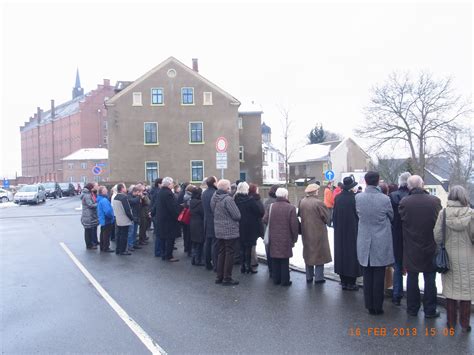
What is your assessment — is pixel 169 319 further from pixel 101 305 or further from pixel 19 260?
pixel 19 260

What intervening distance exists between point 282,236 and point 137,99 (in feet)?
119

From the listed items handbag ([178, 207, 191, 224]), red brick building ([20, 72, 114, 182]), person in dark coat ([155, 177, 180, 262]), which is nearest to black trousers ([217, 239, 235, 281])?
person in dark coat ([155, 177, 180, 262])

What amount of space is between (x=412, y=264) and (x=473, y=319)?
43.0 inches

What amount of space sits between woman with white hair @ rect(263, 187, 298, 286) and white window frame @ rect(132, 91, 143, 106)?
35.7 metres

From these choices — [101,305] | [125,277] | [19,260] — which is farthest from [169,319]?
[19,260]

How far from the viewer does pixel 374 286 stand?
6633mm

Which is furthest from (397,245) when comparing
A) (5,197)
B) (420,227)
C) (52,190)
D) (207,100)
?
(52,190)

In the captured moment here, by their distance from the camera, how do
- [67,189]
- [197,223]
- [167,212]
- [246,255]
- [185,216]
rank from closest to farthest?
[246,255] < [197,223] < [167,212] < [185,216] < [67,189]

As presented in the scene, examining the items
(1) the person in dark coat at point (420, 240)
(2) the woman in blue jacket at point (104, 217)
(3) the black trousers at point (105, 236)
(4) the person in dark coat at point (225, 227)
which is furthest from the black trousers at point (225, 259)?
(3) the black trousers at point (105, 236)

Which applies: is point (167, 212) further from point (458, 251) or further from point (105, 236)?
point (458, 251)

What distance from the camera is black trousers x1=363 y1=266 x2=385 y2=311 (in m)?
6.58

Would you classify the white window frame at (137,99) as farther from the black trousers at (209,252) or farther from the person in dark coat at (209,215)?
the person in dark coat at (209,215)

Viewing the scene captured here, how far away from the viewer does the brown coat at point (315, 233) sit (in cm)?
835

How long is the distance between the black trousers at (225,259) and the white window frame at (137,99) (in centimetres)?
3542
